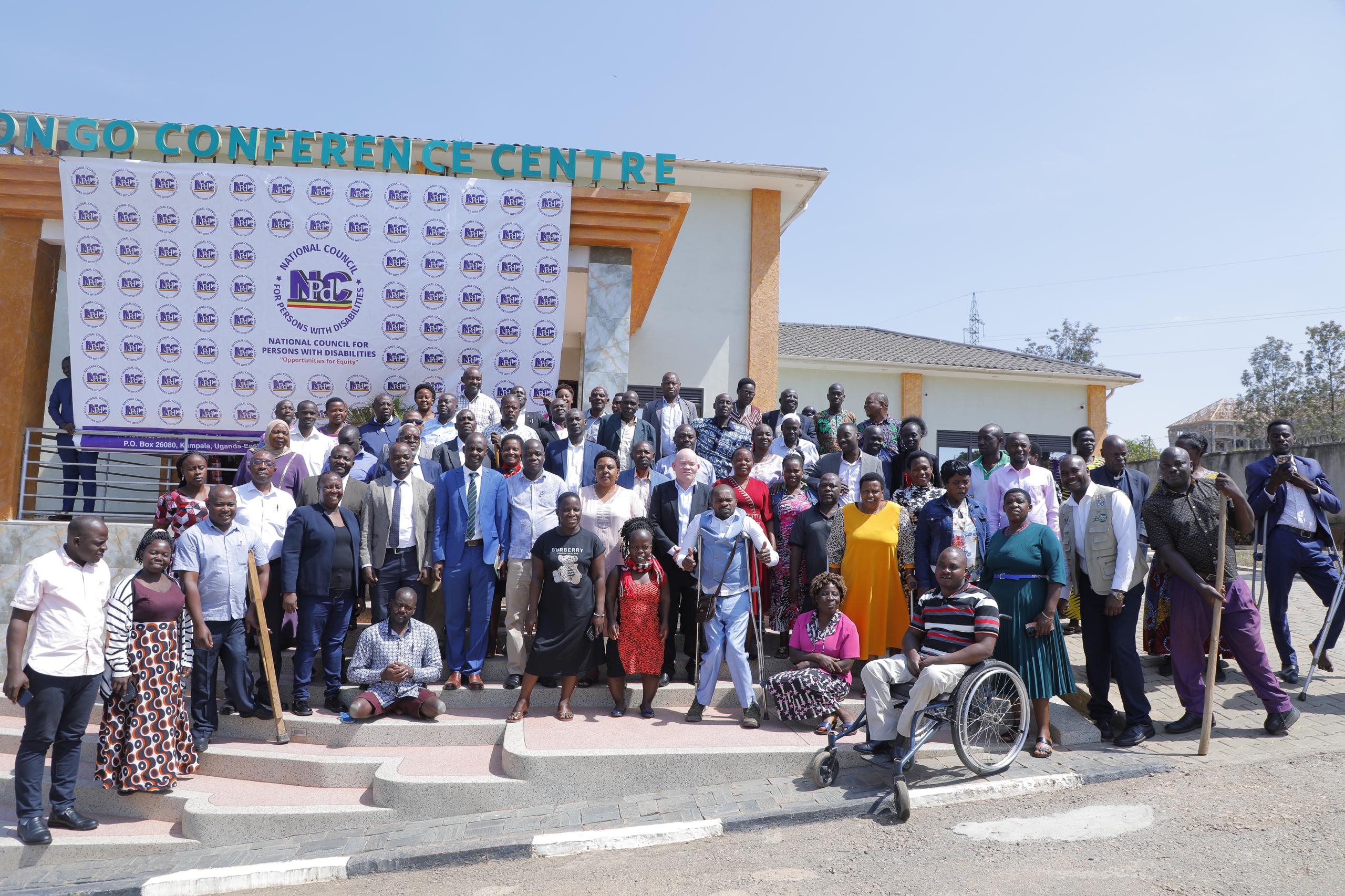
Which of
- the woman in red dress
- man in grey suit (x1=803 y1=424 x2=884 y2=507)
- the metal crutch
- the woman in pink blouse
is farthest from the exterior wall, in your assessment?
the metal crutch

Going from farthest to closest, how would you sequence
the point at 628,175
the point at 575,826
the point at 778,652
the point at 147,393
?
the point at 628,175, the point at 147,393, the point at 778,652, the point at 575,826

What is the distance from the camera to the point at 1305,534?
7.25 metres

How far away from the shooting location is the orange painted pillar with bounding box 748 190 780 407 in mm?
14398

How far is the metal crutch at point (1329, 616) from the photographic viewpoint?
6.83 m

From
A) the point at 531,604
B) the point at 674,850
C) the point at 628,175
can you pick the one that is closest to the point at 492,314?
the point at 628,175

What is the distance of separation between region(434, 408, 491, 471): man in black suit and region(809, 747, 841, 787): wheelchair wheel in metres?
3.63

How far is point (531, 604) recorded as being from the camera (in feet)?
22.3

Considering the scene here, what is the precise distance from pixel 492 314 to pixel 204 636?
194 inches

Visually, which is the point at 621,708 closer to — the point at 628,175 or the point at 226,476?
the point at 628,175

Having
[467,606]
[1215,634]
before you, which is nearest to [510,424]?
[467,606]

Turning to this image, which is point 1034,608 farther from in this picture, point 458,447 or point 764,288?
point 764,288

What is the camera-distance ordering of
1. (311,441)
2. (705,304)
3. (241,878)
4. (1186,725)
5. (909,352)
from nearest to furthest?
1. (241,878)
2. (1186,725)
3. (311,441)
4. (705,304)
5. (909,352)

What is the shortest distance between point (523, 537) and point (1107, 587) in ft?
14.4

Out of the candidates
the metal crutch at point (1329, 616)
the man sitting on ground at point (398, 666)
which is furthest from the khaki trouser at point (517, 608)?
Result: the metal crutch at point (1329, 616)
